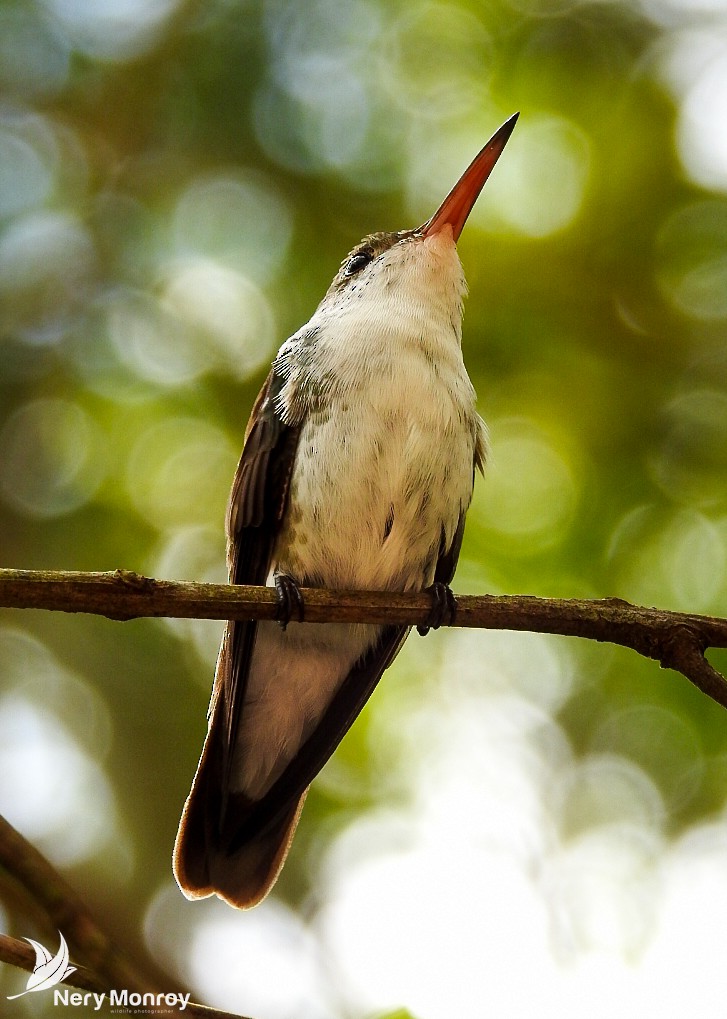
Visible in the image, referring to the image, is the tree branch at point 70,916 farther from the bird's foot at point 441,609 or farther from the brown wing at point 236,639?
the brown wing at point 236,639

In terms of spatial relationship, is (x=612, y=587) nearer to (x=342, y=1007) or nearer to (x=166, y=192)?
(x=342, y=1007)

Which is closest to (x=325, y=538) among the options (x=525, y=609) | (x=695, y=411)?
(x=525, y=609)

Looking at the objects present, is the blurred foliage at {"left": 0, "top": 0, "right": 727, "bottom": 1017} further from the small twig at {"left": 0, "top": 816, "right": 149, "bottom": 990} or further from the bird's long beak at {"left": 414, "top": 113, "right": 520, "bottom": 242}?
the small twig at {"left": 0, "top": 816, "right": 149, "bottom": 990}

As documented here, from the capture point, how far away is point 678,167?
6.38m

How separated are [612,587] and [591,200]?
7.77ft

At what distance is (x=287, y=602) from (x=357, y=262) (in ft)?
8.36

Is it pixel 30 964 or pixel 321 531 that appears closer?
pixel 30 964

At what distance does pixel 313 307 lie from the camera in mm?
6484

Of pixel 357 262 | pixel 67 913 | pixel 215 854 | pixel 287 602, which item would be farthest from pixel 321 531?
pixel 67 913

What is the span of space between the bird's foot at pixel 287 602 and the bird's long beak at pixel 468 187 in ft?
7.55

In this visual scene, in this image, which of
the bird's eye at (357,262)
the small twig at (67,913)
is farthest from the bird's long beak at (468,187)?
the small twig at (67,913)

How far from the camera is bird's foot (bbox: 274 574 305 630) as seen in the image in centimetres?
326

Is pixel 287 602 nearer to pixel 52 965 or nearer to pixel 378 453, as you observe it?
pixel 378 453

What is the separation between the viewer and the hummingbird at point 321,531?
4254mm
